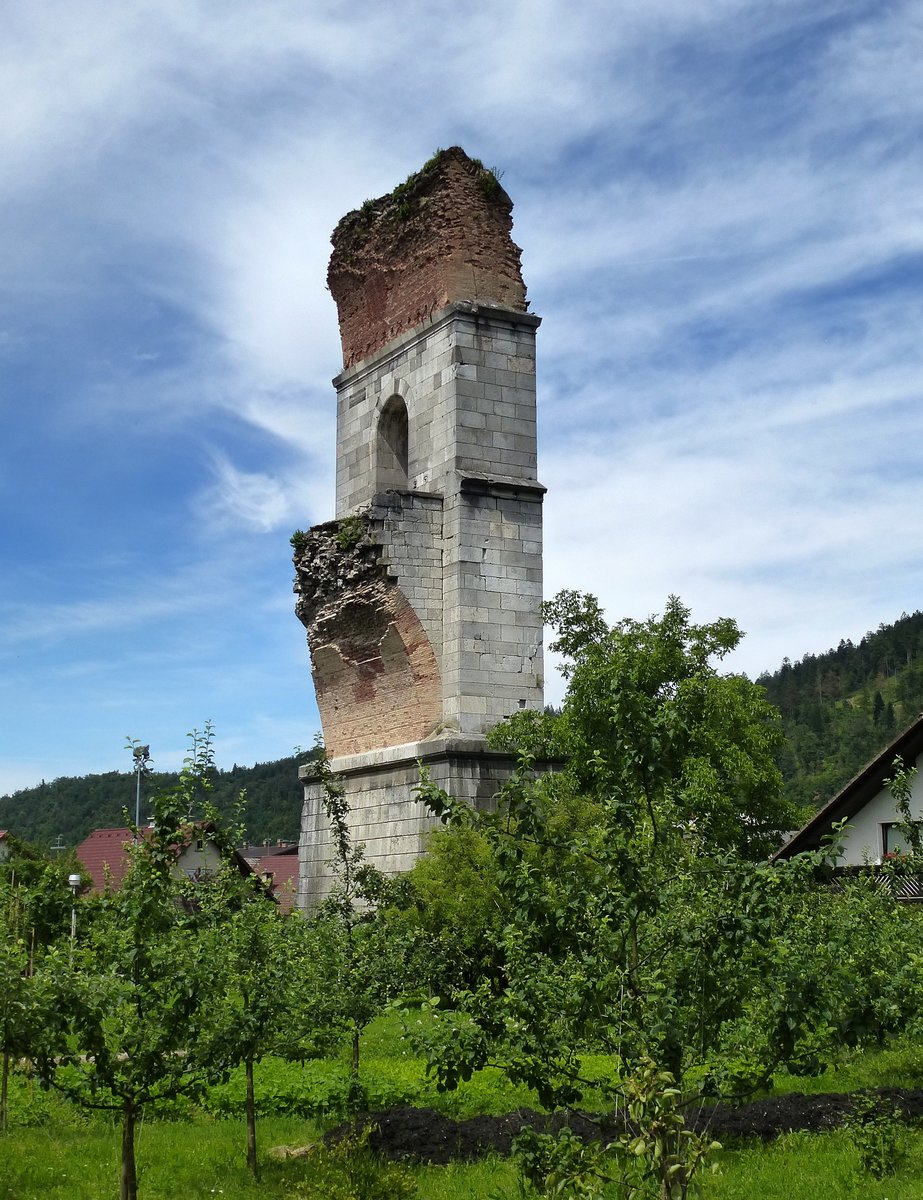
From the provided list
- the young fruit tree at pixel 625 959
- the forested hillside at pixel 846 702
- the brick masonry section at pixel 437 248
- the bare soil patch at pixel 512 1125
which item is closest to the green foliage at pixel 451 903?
the bare soil patch at pixel 512 1125

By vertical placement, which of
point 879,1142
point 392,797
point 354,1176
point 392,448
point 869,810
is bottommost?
point 354,1176

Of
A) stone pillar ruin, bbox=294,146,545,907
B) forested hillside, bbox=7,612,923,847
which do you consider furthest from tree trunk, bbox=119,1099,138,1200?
forested hillside, bbox=7,612,923,847

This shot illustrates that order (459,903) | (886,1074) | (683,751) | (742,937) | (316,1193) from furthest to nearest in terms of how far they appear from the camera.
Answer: (459,903), (886,1074), (316,1193), (683,751), (742,937)

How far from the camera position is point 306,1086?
42.9ft

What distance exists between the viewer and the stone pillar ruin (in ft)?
66.3

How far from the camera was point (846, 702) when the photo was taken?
117375 mm

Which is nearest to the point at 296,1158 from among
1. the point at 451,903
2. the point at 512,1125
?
the point at 512,1125

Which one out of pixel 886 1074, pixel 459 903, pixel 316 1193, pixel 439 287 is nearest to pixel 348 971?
pixel 316 1193

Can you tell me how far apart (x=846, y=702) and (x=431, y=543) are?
10318cm

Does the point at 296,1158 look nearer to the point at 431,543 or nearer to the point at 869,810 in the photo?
the point at 431,543

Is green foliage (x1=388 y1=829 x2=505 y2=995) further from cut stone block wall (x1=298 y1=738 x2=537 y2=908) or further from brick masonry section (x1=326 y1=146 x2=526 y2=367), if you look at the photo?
brick masonry section (x1=326 y1=146 x2=526 y2=367)

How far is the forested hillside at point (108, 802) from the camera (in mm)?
87375

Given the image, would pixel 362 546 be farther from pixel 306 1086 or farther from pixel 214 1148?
pixel 214 1148

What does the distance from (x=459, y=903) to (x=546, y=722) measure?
455cm
